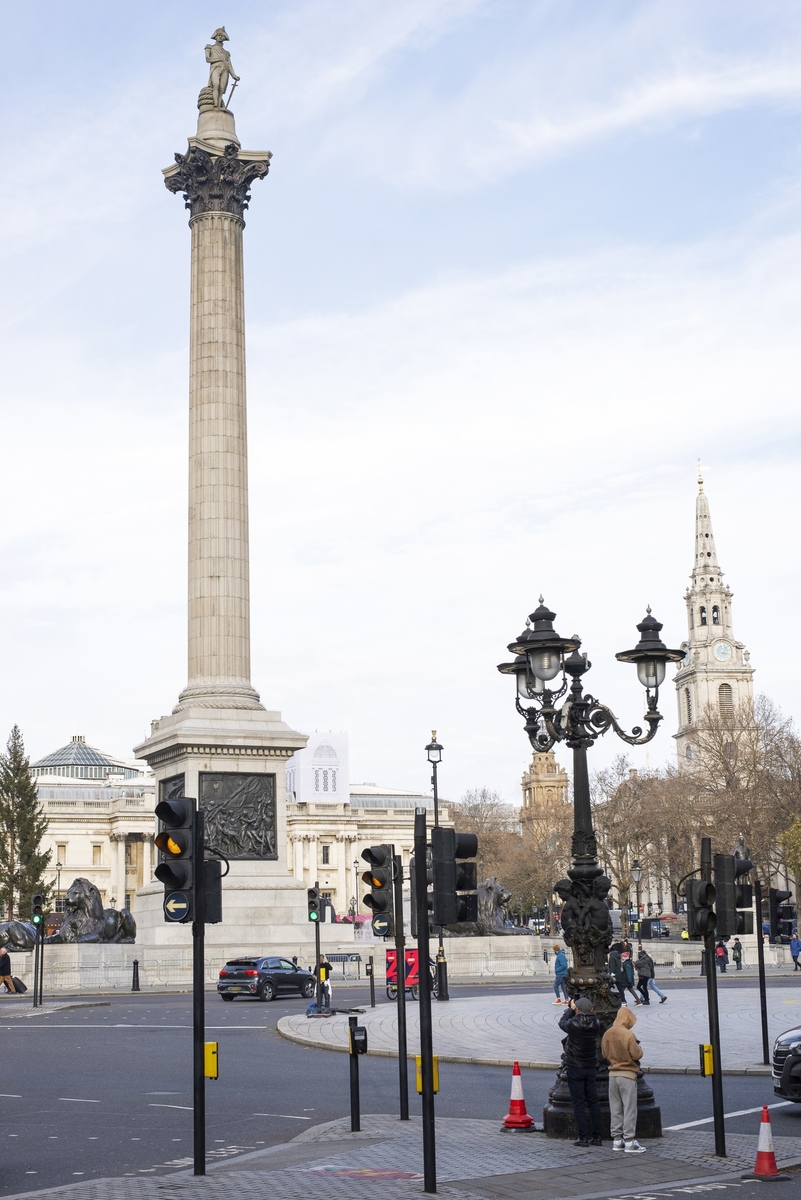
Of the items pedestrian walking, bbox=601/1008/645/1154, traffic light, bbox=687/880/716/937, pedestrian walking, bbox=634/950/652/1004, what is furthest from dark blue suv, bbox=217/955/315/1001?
traffic light, bbox=687/880/716/937

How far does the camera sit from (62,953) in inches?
2146

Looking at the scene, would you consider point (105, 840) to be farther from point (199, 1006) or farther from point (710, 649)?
point (199, 1006)

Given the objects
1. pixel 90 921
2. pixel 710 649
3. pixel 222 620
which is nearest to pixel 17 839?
pixel 90 921

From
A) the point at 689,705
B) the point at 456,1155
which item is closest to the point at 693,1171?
the point at 456,1155

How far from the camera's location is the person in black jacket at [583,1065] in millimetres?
15439

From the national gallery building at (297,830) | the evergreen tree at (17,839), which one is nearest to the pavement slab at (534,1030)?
the evergreen tree at (17,839)

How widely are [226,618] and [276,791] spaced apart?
22.6 feet

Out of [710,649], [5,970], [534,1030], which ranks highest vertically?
[710,649]

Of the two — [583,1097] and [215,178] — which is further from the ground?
[215,178]

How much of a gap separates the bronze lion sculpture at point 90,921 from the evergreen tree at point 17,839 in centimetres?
3622

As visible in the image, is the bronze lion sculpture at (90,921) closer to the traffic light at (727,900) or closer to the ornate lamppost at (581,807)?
the ornate lamppost at (581,807)

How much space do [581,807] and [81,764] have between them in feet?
574

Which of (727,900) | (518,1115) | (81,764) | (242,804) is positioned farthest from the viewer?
(81,764)

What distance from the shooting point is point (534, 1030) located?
1192 inches
